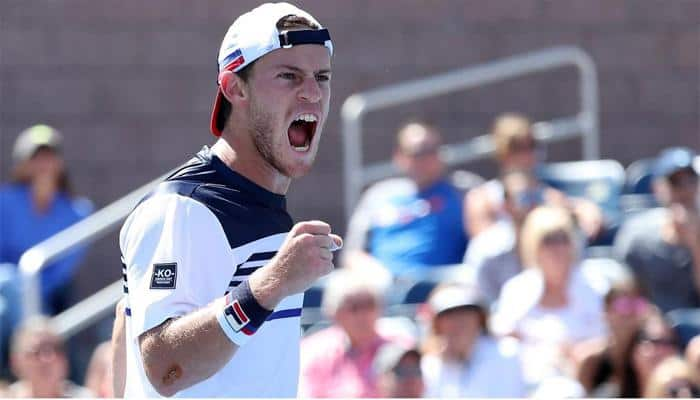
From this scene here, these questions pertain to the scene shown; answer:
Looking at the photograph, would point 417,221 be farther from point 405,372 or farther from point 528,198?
point 405,372

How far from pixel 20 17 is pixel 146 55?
2.47ft

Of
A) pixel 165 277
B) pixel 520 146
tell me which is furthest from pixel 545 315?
pixel 165 277

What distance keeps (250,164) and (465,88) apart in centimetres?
564

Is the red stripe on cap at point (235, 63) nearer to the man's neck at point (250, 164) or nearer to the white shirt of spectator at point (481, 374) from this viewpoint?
the man's neck at point (250, 164)

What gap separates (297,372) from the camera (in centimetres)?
314

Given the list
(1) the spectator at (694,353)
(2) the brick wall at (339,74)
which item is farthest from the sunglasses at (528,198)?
(2) the brick wall at (339,74)

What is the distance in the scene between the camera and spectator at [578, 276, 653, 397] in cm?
579

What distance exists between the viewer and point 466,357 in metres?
5.82

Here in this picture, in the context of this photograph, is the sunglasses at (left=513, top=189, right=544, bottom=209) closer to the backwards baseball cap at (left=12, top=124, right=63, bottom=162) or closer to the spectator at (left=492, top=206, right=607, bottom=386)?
the spectator at (left=492, top=206, right=607, bottom=386)

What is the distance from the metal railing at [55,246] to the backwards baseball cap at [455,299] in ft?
5.21

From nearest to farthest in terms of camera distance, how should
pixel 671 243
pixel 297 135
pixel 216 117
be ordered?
pixel 297 135 → pixel 216 117 → pixel 671 243

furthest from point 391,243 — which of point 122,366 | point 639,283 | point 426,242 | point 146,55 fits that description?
point 122,366

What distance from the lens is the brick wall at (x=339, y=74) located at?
848cm

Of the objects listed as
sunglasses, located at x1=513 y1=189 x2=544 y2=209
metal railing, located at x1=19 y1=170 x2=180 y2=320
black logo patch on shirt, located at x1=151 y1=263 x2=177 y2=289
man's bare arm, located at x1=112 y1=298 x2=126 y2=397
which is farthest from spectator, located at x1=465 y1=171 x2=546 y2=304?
black logo patch on shirt, located at x1=151 y1=263 x2=177 y2=289
